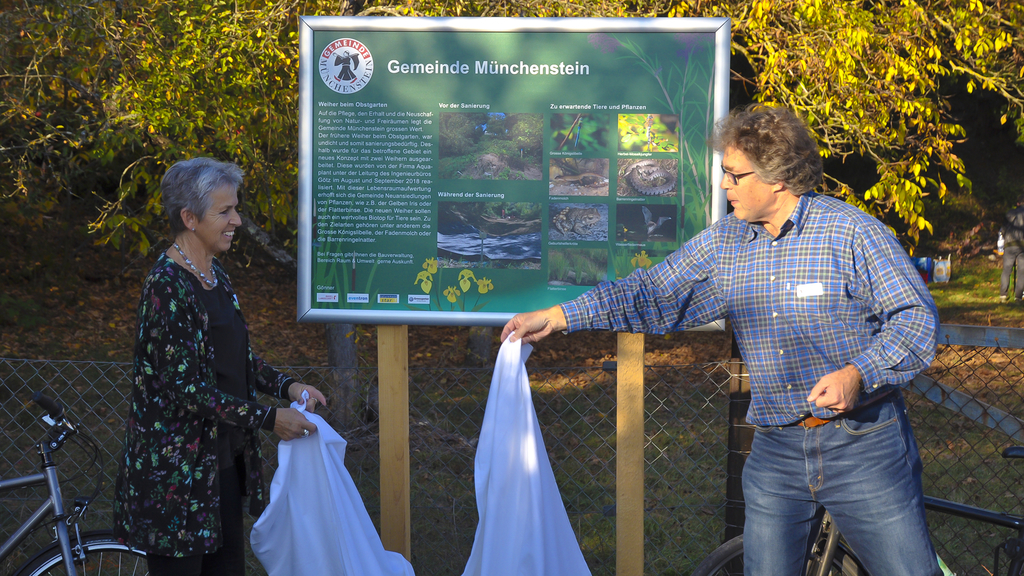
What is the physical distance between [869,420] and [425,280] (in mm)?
1678

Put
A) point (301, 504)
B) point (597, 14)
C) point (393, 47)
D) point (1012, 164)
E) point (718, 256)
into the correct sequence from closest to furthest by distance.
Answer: point (718, 256) → point (301, 504) → point (393, 47) → point (597, 14) → point (1012, 164)

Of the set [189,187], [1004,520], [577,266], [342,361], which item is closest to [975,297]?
[342,361]

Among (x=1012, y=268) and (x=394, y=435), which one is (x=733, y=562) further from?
(x=1012, y=268)

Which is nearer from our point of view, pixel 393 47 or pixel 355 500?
pixel 355 500

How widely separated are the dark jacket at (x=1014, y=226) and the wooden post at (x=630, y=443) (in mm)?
13105

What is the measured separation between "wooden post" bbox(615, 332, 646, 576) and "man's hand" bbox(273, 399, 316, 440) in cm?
122

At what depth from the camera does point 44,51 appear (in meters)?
5.13

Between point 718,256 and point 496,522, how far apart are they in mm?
1167

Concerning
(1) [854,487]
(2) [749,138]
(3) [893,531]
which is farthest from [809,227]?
(3) [893,531]

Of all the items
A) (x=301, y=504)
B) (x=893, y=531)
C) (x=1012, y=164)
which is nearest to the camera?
(x=893, y=531)

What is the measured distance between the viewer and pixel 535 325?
2.70 metres

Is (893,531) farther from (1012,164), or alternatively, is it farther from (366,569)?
(1012,164)

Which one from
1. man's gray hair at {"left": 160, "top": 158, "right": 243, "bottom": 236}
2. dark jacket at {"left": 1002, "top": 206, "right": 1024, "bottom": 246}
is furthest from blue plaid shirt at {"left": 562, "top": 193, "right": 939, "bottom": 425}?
dark jacket at {"left": 1002, "top": 206, "right": 1024, "bottom": 246}

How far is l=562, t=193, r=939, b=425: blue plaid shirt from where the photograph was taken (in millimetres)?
2010
